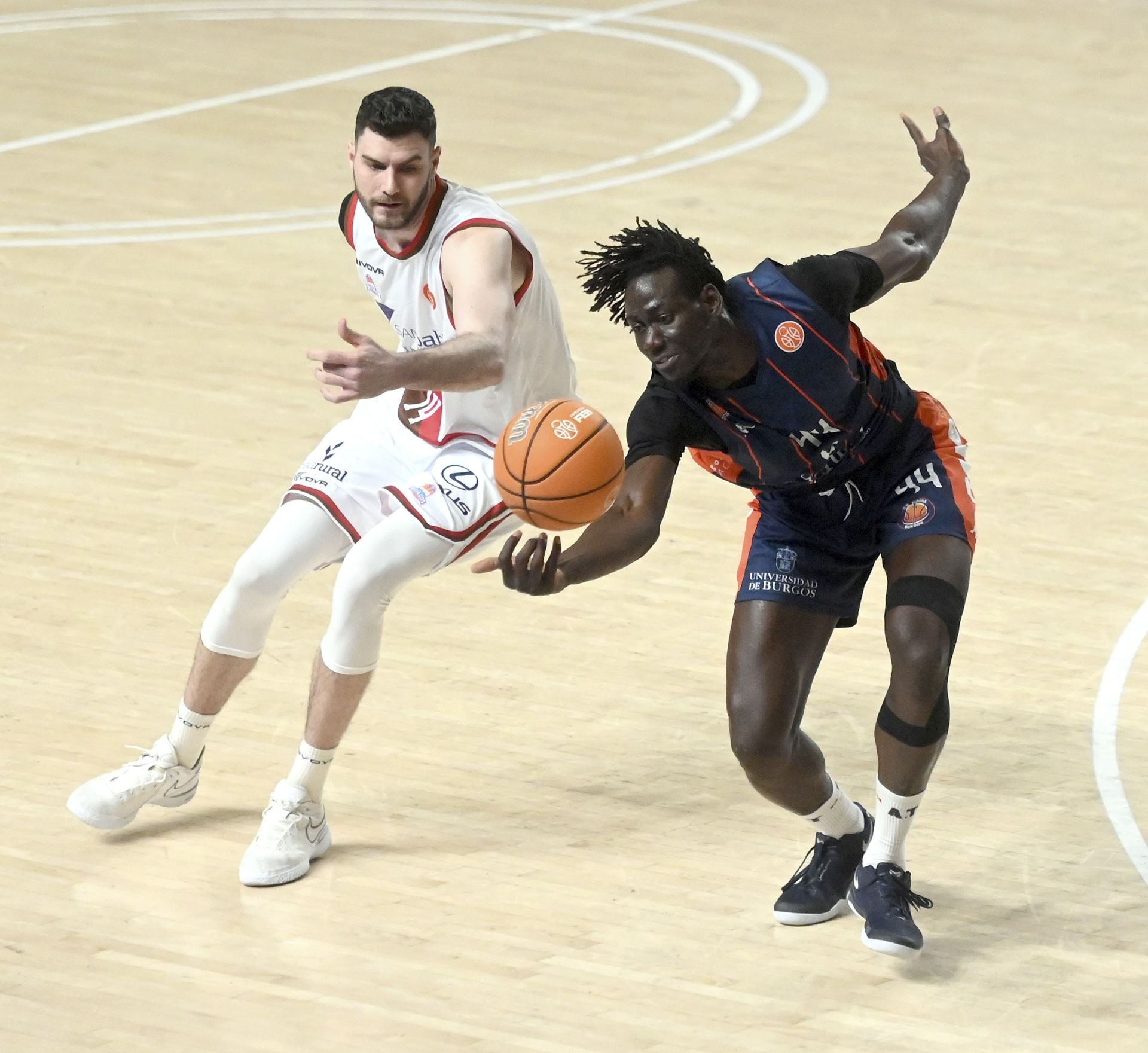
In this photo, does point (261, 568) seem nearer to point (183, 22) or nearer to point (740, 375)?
point (740, 375)

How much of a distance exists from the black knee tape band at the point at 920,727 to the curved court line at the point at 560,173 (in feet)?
24.6

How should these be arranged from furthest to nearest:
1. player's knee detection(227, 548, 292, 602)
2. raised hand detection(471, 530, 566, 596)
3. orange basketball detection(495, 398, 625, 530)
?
1. player's knee detection(227, 548, 292, 602)
2. orange basketball detection(495, 398, 625, 530)
3. raised hand detection(471, 530, 566, 596)

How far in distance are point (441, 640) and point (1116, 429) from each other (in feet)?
11.9

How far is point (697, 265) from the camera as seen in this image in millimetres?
4992

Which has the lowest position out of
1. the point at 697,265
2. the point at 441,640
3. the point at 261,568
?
the point at 441,640

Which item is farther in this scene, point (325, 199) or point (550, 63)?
point (550, 63)

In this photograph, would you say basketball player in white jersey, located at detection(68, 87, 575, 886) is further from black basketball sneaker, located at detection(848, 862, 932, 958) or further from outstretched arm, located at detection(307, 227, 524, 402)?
black basketball sneaker, located at detection(848, 862, 932, 958)

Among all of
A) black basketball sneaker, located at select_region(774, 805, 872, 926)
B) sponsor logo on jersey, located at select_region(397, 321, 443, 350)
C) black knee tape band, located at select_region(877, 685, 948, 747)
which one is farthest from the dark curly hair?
black basketball sneaker, located at select_region(774, 805, 872, 926)

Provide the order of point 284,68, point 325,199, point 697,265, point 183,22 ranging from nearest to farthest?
point 697,265 < point 325,199 < point 284,68 < point 183,22

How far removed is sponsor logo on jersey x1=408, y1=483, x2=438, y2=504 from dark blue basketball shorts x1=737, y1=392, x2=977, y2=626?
0.88m

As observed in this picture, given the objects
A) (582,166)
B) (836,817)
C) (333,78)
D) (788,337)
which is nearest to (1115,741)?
(836,817)

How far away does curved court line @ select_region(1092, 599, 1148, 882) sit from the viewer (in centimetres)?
572

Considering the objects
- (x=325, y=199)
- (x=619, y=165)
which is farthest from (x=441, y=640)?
(x=619, y=165)

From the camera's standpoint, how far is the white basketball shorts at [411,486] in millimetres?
5480
